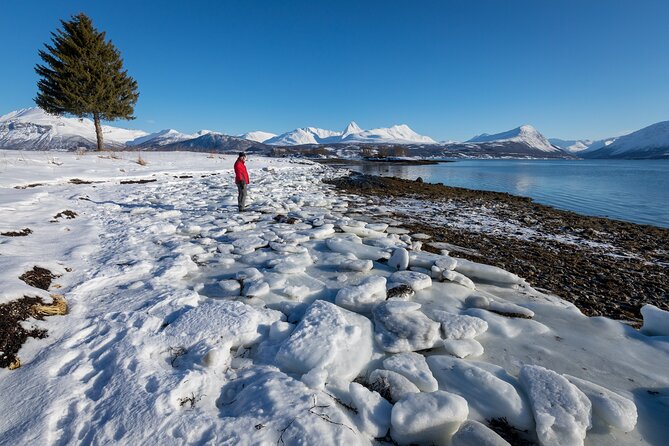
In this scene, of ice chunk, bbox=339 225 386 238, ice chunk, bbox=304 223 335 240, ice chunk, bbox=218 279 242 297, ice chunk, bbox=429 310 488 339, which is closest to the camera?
ice chunk, bbox=429 310 488 339

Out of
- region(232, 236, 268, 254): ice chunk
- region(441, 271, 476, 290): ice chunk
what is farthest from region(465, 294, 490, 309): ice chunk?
region(232, 236, 268, 254): ice chunk

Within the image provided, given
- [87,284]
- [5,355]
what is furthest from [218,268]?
[5,355]

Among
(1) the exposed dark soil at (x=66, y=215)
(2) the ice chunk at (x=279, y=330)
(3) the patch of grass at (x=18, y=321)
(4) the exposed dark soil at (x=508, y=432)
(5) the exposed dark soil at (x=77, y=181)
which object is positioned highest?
(5) the exposed dark soil at (x=77, y=181)

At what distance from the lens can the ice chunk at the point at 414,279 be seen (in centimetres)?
427

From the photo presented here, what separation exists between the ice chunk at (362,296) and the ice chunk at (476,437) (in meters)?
1.73

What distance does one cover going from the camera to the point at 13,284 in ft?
10.9

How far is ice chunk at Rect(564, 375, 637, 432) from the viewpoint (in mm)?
2264

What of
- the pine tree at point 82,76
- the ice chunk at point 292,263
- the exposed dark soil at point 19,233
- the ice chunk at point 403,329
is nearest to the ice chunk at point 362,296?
the ice chunk at point 403,329

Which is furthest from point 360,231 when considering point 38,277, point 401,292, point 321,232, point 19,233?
point 19,233

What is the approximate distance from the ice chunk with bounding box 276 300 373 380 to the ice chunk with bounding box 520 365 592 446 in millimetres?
1343

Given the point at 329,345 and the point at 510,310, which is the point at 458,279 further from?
the point at 329,345

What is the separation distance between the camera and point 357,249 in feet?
19.1

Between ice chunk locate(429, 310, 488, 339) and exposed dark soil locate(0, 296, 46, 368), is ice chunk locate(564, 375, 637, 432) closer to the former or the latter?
ice chunk locate(429, 310, 488, 339)

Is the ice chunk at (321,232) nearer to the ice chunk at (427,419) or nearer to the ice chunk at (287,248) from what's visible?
the ice chunk at (287,248)
